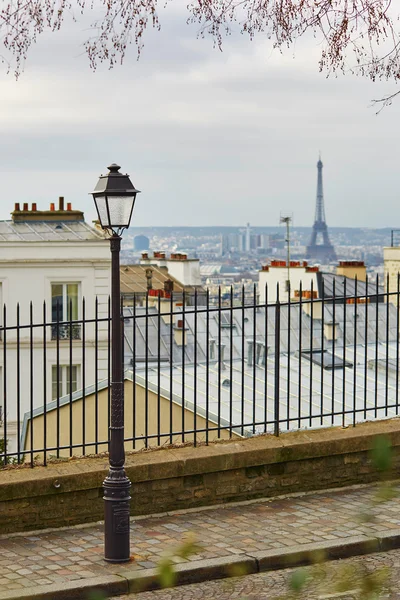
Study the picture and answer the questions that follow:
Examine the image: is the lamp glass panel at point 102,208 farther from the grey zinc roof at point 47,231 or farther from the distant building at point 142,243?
the distant building at point 142,243

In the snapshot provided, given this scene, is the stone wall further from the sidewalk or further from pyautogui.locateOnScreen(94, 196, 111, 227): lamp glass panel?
pyautogui.locateOnScreen(94, 196, 111, 227): lamp glass panel

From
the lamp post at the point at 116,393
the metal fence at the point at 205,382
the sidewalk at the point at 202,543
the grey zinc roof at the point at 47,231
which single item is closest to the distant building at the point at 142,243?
the grey zinc roof at the point at 47,231

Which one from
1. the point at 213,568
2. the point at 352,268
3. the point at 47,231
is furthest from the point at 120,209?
the point at 352,268

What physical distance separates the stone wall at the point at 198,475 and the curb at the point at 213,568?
85 cm

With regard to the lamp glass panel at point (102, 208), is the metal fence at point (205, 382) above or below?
below

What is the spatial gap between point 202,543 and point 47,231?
90.8ft

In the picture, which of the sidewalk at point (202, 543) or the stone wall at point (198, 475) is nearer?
the sidewalk at point (202, 543)

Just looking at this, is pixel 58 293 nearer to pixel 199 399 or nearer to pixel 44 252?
pixel 44 252

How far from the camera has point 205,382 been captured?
18016 millimetres

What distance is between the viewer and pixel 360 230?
18362 centimetres

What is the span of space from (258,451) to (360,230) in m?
177

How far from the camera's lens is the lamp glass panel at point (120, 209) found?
24.5ft

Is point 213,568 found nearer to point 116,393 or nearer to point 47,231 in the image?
point 116,393

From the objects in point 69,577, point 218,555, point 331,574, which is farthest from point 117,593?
point 331,574
